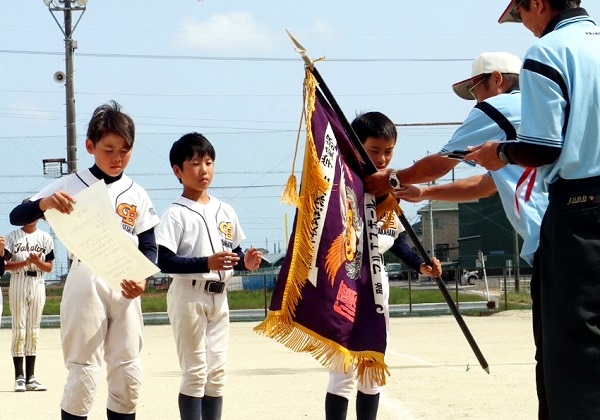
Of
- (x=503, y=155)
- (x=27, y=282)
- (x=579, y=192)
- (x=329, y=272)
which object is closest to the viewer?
(x=579, y=192)

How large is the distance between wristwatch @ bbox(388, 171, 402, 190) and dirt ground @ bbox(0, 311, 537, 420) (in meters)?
2.52

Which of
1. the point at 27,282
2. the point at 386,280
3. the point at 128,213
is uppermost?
the point at 128,213

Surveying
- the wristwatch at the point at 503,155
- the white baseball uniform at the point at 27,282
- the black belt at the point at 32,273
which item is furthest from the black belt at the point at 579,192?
the black belt at the point at 32,273

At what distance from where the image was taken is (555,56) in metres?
4.32

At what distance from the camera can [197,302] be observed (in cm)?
679

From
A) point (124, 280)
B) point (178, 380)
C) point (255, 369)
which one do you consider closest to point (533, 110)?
point (124, 280)

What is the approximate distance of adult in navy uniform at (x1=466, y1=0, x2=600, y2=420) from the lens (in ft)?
14.0

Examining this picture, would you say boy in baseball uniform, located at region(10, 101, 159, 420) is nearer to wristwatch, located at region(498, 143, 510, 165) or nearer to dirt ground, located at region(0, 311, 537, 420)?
dirt ground, located at region(0, 311, 537, 420)

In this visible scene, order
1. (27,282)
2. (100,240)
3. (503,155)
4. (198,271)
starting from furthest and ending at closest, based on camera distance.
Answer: (27,282) → (198,271) → (100,240) → (503,155)

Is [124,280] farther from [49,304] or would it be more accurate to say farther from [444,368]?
[49,304]

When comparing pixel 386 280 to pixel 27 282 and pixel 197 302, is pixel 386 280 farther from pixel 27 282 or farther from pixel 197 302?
pixel 27 282

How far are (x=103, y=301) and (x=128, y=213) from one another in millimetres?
544

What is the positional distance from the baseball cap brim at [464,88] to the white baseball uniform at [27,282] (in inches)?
262

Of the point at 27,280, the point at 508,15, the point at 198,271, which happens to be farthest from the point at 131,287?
the point at 27,280
